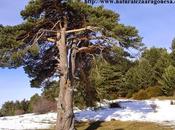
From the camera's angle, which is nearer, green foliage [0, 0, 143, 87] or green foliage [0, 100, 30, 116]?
green foliage [0, 0, 143, 87]

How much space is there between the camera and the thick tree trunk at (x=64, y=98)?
27.4 metres

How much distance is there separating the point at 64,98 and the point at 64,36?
13.1 feet

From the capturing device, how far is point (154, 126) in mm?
28047

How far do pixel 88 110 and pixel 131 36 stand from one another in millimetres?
11270

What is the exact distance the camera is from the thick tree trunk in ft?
90.0

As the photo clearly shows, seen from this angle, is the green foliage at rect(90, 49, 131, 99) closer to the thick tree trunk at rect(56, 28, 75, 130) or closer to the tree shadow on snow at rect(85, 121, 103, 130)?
the thick tree trunk at rect(56, 28, 75, 130)

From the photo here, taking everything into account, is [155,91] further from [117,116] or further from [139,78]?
[117,116]

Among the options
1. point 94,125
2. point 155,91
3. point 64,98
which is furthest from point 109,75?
point 64,98

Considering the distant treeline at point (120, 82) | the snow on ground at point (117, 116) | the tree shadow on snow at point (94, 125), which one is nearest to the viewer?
the tree shadow on snow at point (94, 125)

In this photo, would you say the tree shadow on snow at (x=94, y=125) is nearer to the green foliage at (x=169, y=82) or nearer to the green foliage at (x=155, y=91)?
the green foliage at (x=155, y=91)

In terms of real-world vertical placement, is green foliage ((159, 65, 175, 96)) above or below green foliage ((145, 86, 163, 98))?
above

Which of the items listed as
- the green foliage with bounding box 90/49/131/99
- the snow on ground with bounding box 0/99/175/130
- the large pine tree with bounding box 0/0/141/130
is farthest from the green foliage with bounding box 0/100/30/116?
the large pine tree with bounding box 0/0/141/130

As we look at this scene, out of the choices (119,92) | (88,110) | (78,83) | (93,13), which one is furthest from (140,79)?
(93,13)

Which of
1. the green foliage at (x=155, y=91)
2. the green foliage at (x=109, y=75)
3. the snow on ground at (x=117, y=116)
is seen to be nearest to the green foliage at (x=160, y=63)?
the green foliage at (x=155, y=91)
